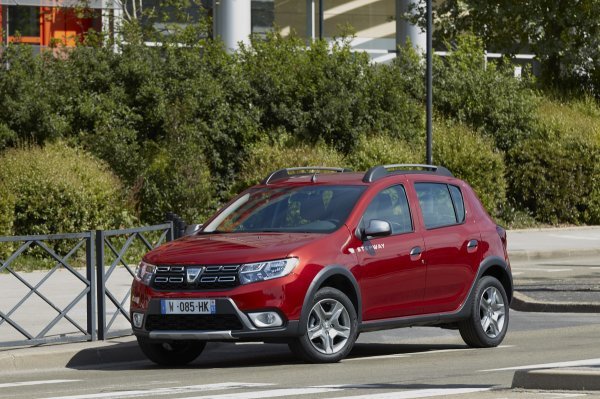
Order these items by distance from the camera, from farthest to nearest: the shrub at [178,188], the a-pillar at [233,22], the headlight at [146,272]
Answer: the a-pillar at [233,22] → the shrub at [178,188] → the headlight at [146,272]

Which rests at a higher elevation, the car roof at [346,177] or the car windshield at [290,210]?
the car roof at [346,177]

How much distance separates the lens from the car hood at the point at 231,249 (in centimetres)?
1149

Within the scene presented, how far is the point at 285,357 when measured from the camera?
497 inches

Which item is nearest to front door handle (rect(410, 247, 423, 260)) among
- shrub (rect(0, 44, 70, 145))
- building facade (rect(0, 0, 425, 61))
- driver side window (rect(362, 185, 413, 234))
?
driver side window (rect(362, 185, 413, 234))

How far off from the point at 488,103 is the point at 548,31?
6.20m

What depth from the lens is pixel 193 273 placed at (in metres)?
11.5

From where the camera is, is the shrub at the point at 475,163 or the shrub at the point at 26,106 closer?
the shrub at the point at 26,106

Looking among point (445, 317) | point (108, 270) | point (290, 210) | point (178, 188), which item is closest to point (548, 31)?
point (178, 188)

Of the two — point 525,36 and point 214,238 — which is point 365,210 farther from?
point 525,36

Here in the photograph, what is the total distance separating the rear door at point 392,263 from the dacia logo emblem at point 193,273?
1.30 metres

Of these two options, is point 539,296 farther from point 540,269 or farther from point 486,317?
point 540,269

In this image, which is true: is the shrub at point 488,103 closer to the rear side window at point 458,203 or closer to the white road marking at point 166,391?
the rear side window at point 458,203

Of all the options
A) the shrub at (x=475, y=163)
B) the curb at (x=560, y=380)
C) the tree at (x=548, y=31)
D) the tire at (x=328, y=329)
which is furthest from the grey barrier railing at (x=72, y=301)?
the tree at (x=548, y=31)

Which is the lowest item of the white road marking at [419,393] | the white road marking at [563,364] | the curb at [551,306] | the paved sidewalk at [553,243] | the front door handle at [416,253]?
the paved sidewalk at [553,243]
